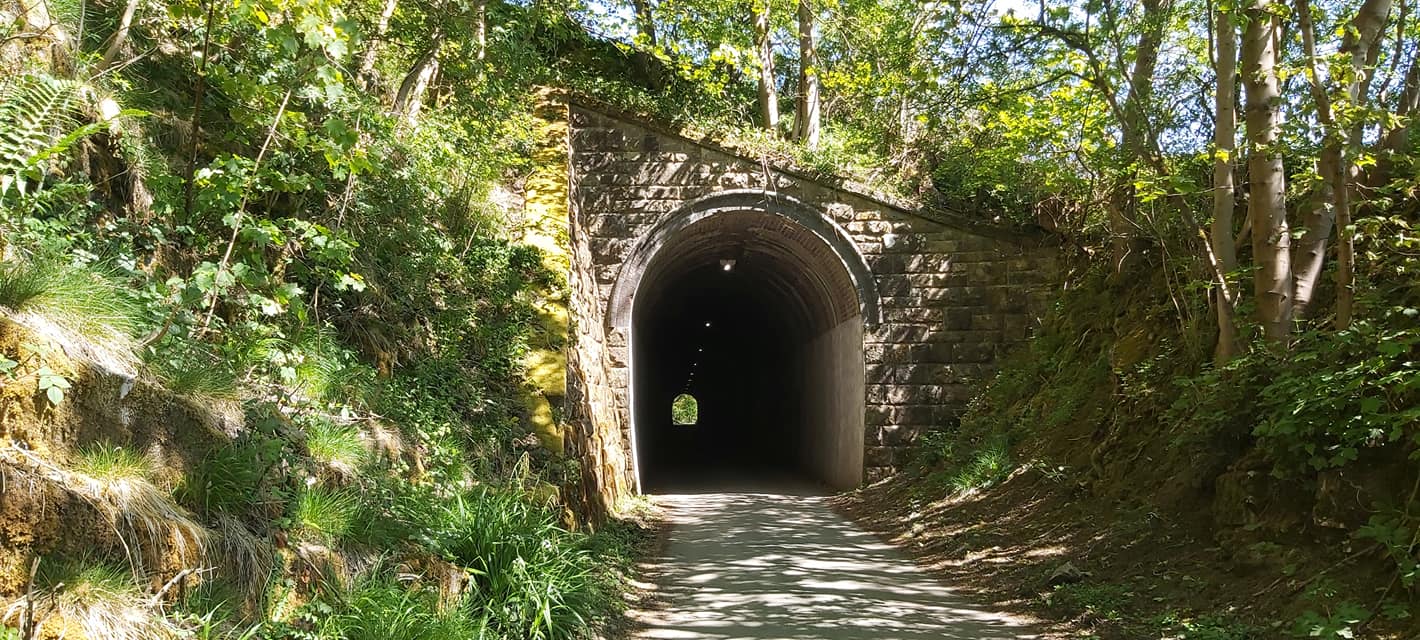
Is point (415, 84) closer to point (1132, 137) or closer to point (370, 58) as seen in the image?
point (370, 58)

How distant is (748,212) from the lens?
12312 mm

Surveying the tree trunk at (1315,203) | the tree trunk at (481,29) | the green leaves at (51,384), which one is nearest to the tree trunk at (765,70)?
the tree trunk at (481,29)

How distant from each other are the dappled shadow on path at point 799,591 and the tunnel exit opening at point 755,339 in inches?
154

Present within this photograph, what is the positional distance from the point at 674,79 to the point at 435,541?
12.5m

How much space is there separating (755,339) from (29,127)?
20575mm

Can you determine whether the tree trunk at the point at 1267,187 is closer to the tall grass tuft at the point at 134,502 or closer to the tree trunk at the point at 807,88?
the tall grass tuft at the point at 134,502

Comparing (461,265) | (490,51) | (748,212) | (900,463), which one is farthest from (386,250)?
(900,463)

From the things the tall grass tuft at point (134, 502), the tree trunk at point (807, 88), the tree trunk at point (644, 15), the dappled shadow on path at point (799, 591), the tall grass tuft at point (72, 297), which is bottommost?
the dappled shadow on path at point (799, 591)

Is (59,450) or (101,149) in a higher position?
(101,149)

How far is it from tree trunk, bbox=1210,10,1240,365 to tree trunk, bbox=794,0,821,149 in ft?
23.7

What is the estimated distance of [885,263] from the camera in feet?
40.2

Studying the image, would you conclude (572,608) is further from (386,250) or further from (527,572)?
(386,250)

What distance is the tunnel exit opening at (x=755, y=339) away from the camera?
40.5 ft

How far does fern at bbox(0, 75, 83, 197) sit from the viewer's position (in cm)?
352
